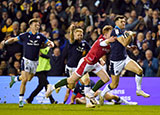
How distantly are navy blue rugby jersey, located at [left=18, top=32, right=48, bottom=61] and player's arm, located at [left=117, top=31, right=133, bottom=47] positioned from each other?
8.41ft

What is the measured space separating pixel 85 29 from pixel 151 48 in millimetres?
Result: 3217

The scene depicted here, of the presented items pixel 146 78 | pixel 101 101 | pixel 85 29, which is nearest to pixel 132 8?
pixel 85 29

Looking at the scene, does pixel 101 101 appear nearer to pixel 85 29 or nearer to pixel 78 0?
pixel 85 29

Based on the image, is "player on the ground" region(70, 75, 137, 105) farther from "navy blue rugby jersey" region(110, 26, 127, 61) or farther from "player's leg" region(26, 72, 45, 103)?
"navy blue rugby jersey" region(110, 26, 127, 61)

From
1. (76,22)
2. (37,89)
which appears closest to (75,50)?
(37,89)

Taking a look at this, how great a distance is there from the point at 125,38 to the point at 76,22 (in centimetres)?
718

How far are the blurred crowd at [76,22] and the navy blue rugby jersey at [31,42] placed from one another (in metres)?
3.61

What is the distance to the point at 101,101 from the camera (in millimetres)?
12820

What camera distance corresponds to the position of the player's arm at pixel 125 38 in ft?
36.0

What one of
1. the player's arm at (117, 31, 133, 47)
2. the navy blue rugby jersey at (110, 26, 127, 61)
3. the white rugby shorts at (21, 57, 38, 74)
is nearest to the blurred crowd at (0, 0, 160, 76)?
the white rugby shorts at (21, 57, 38, 74)

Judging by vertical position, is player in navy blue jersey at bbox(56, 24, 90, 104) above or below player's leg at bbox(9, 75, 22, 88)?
above

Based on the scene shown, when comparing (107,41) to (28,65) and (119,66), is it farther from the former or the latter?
(28,65)

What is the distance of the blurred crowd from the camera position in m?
16.3

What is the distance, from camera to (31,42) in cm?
1259
